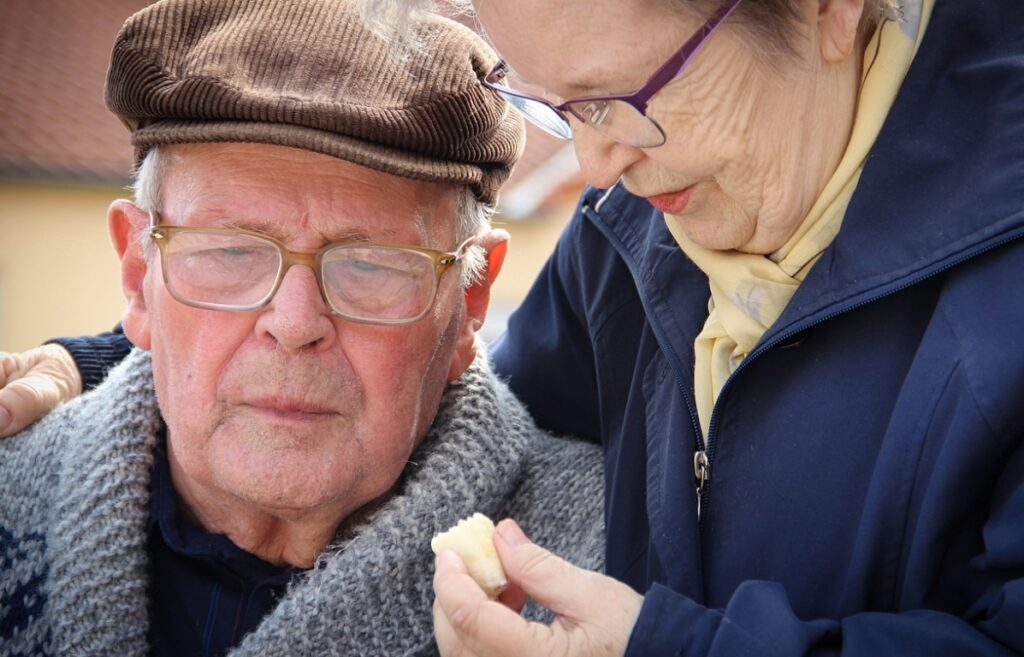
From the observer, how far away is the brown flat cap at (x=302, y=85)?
2.19 meters

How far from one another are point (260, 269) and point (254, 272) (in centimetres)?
1

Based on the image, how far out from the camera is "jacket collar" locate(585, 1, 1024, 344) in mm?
1687

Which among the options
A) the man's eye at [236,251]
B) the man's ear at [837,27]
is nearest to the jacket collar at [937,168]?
the man's ear at [837,27]

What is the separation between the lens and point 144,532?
7.83 ft

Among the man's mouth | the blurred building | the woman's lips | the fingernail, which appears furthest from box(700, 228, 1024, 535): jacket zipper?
the blurred building

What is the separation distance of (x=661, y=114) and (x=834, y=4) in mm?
343

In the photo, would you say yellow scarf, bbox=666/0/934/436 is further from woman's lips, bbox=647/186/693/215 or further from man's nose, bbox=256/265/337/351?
man's nose, bbox=256/265/337/351

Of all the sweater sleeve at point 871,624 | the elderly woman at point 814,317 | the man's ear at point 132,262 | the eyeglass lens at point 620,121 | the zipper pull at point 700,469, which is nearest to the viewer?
the sweater sleeve at point 871,624

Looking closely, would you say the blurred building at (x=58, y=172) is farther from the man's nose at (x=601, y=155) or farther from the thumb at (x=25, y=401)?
the man's nose at (x=601, y=155)

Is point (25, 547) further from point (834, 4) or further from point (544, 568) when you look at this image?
point (834, 4)

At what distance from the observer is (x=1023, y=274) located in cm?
160

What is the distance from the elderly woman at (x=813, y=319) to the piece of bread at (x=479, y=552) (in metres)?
0.04

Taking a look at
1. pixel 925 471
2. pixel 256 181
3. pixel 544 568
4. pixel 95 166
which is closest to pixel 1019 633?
pixel 925 471

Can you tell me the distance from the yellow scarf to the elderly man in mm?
631
